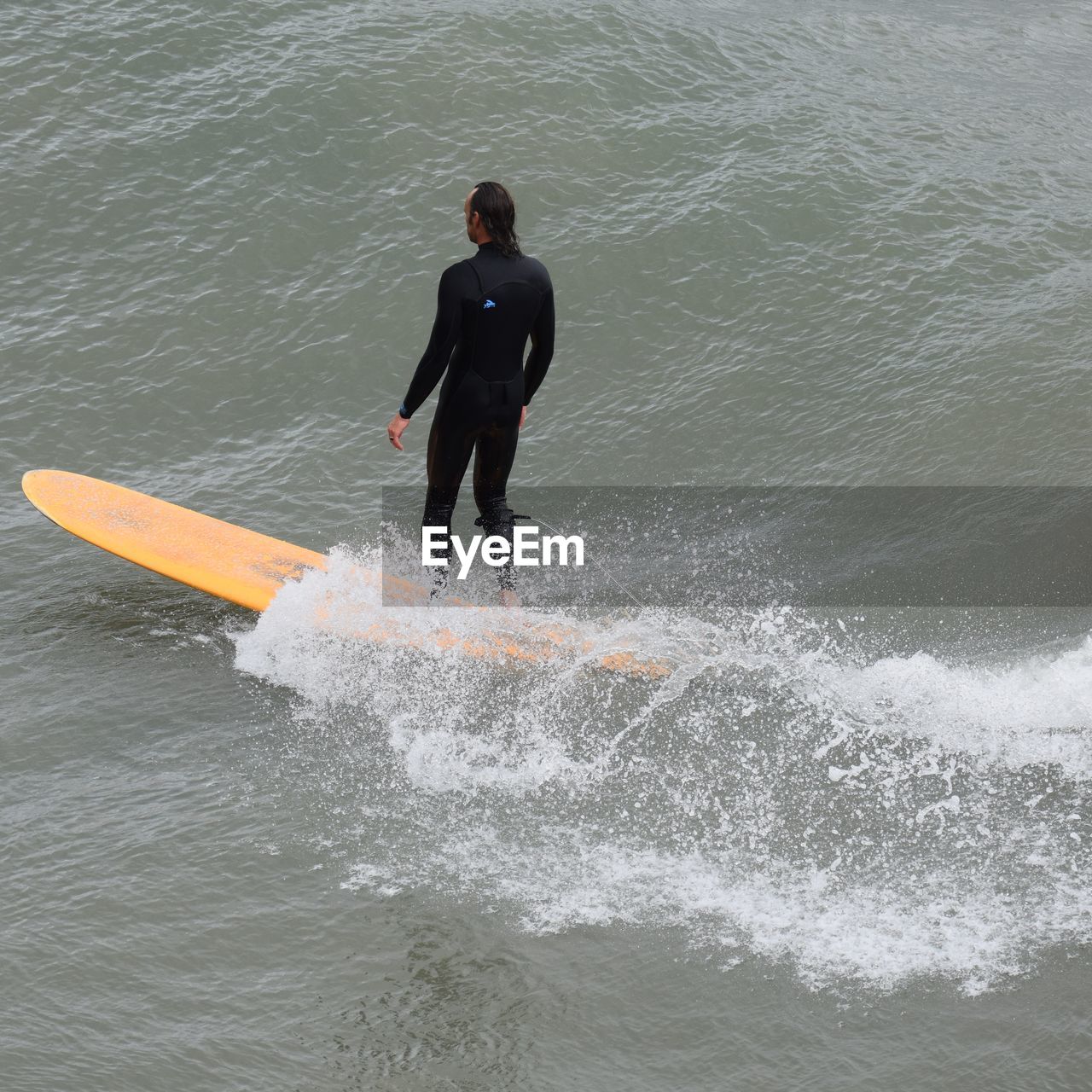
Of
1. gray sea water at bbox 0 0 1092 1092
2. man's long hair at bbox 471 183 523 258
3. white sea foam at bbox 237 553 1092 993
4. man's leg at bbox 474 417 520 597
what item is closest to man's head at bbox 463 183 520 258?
man's long hair at bbox 471 183 523 258

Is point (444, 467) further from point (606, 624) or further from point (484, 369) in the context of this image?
point (606, 624)

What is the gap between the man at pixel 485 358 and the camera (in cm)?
518

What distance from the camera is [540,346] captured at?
5.52 metres

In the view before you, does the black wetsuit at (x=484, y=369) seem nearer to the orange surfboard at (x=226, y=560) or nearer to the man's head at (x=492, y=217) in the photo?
the man's head at (x=492, y=217)

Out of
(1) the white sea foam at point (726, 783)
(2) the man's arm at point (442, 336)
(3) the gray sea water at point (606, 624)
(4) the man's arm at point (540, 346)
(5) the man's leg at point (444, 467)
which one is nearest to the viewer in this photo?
(3) the gray sea water at point (606, 624)

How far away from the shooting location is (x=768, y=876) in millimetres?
4469

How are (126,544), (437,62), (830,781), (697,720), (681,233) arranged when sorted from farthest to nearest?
(437,62) < (681,233) < (126,544) < (697,720) < (830,781)

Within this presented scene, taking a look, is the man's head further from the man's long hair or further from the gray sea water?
the gray sea water

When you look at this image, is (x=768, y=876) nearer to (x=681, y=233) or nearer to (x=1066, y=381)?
(x=1066, y=381)

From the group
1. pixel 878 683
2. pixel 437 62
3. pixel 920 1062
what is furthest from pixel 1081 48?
pixel 920 1062

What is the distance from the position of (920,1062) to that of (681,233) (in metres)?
7.26

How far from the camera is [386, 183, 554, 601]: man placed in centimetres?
518

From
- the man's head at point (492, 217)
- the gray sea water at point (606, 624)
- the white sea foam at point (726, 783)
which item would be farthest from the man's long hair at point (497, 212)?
the gray sea water at point (606, 624)

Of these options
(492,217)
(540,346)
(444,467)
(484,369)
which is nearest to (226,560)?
(444,467)
